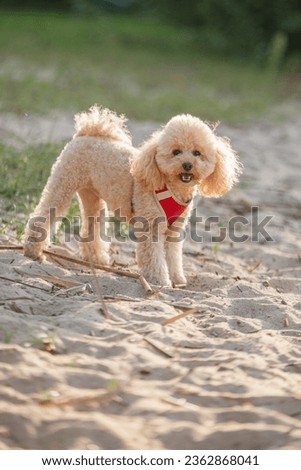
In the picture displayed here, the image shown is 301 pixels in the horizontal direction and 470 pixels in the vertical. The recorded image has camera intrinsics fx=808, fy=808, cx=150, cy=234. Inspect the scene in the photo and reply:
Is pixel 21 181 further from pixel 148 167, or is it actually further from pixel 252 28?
pixel 252 28

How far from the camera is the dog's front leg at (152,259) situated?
483cm

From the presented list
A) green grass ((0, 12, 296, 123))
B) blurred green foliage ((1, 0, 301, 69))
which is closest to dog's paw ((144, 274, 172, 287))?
green grass ((0, 12, 296, 123))

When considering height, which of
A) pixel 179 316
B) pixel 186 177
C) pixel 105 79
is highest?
pixel 105 79

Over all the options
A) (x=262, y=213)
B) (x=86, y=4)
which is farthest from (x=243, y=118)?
(x=86, y=4)

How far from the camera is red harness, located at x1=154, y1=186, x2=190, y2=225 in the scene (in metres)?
4.87

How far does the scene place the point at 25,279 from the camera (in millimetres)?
4340

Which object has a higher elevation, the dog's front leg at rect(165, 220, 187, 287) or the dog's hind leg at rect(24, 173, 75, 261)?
the dog's hind leg at rect(24, 173, 75, 261)

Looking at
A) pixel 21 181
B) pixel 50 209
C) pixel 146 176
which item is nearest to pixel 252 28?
pixel 21 181

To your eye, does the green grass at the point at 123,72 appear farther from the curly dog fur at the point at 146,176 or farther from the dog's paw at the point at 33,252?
the dog's paw at the point at 33,252

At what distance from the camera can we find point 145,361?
3.47 m

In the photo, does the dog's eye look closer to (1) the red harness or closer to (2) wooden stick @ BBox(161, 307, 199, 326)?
(1) the red harness

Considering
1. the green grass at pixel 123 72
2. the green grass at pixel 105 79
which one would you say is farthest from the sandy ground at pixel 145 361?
the green grass at pixel 123 72

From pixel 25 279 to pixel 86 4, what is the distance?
2367 cm

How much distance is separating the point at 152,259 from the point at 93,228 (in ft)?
2.49
